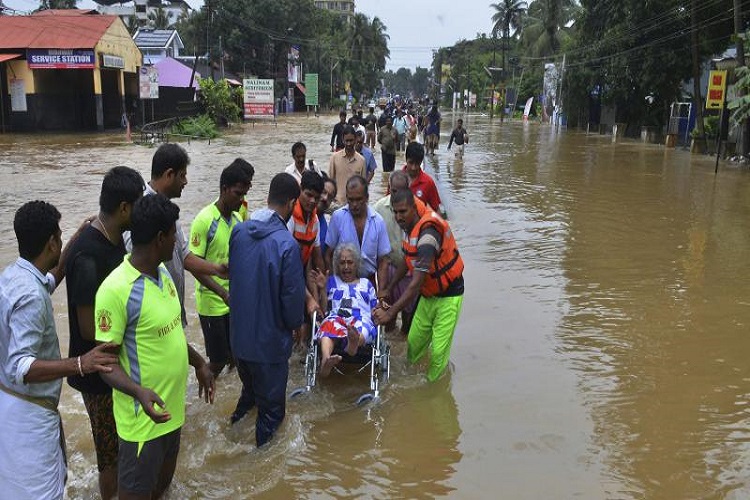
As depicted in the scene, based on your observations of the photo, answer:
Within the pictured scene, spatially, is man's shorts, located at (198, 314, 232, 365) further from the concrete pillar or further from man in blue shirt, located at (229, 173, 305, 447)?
the concrete pillar

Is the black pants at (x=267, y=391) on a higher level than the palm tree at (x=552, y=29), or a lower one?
lower

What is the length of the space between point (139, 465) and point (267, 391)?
1.06 m

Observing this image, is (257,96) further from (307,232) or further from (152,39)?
(307,232)

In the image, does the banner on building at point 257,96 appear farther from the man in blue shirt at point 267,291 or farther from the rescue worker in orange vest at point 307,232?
the man in blue shirt at point 267,291

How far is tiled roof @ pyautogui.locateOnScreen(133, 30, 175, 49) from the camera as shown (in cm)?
5509

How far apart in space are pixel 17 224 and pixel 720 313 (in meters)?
6.60

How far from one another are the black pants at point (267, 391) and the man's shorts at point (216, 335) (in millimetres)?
664

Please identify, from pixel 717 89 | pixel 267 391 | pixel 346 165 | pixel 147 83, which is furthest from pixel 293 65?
pixel 267 391

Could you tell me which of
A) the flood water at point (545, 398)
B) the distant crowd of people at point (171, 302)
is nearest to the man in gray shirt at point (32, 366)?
the distant crowd of people at point (171, 302)

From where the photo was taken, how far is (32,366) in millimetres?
2443

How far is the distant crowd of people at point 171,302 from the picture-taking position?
2.53 metres

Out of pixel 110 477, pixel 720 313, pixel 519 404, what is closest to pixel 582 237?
pixel 720 313

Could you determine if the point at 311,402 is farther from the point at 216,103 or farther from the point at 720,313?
the point at 216,103

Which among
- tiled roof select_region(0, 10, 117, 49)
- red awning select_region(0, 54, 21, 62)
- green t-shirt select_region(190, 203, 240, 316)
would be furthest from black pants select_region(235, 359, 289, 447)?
red awning select_region(0, 54, 21, 62)
